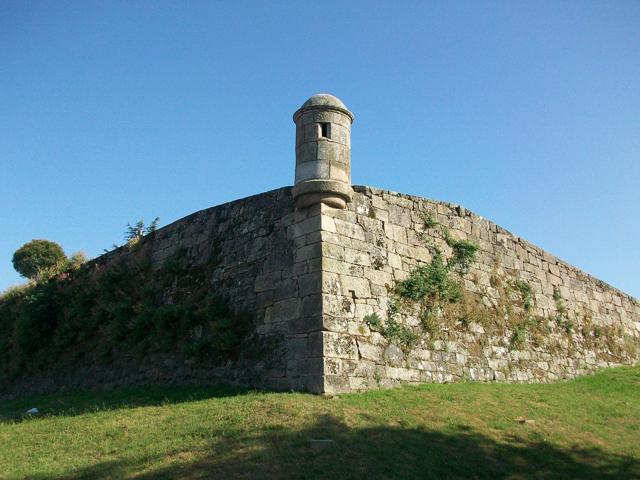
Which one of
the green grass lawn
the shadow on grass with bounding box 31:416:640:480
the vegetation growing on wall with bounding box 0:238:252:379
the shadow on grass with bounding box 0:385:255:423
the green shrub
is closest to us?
the shadow on grass with bounding box 31:416:640:480

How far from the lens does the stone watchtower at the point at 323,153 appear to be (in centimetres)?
1156

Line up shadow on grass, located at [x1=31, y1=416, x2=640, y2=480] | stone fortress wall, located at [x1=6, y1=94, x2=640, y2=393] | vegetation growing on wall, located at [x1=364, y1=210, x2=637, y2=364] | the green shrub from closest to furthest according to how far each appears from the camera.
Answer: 1. shadow on grass, located at [x1=31, y1=416, x2=640, y2=480]
2. stone fortress wall, located at [x1=6, y1=94, x2=640, y2=393]
3. vegetation growing on wall, located at [x1=364, y1=210, x2=637, y2=364]
4. the green shrub

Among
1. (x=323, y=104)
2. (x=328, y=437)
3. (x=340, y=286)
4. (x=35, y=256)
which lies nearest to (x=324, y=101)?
(x=323, y=104)

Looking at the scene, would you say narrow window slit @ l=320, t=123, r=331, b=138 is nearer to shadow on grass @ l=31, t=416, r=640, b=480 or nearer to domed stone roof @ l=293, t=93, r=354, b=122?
domed stone roof @ l=293, t=93, r=354, b=122

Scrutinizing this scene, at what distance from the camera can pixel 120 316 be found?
14586 mm

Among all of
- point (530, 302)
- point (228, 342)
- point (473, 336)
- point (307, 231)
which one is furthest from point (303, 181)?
point (530, 302)

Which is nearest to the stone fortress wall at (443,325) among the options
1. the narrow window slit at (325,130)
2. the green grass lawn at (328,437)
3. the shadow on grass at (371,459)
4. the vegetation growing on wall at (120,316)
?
the green grass lawn at (328,437)

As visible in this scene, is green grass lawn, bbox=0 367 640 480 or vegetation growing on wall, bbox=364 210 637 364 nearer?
green grass lawn, bbox=0 367 640 480

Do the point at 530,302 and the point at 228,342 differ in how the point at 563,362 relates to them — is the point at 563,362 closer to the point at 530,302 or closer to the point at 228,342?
the point at 530,302

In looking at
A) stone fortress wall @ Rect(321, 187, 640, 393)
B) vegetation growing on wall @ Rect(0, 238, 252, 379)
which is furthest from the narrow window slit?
vegetation growing on wall @ Rect(0, 238, 252, 379)

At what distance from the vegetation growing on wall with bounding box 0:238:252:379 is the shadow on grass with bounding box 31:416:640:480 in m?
3.88

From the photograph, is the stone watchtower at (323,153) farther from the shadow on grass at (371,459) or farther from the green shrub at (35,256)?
the green shrub at (35,256)

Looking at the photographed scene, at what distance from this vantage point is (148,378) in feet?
44.0

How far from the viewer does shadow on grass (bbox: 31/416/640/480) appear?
292 inches
